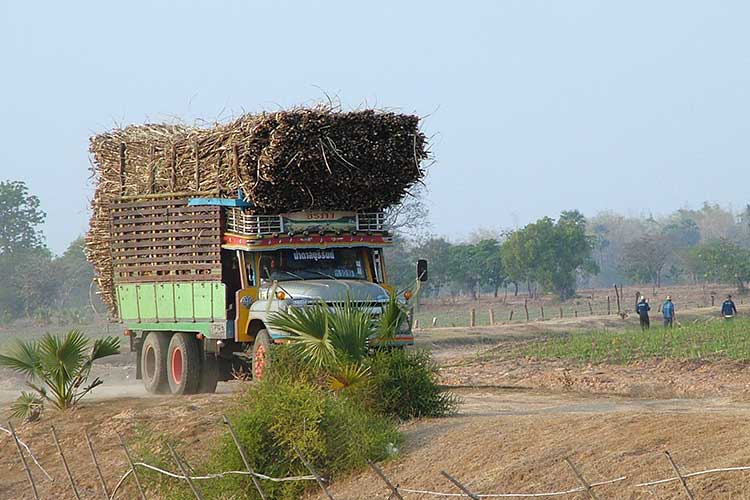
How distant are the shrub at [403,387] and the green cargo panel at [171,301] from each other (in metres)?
4.94

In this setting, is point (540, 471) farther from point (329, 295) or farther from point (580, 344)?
point (580, 344)

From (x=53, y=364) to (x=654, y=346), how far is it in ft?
49.0

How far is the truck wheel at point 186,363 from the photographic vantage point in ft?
63.5

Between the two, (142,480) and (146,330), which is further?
(146,330)

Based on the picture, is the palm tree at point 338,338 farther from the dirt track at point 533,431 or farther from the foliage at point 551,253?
the foliage at point 551,253

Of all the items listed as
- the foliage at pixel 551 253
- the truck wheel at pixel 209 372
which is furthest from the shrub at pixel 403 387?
the foliage at pixel 551 253

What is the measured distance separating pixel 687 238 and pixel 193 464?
13842 cm

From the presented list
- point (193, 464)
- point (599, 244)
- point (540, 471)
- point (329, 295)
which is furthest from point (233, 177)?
point (599, 244)

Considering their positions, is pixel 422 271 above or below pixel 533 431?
above

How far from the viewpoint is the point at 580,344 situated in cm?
2898

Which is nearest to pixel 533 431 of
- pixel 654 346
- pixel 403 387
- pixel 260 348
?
pixel 403 387

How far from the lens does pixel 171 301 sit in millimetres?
19609

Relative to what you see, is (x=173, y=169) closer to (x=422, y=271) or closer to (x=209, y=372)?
(x=209, y=372)

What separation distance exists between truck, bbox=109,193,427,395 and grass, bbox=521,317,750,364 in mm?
8646
